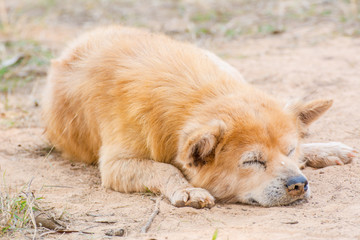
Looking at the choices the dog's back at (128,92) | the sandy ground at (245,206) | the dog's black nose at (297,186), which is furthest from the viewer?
the dog's back at (128,92)

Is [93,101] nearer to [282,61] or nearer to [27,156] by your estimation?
[27,156]

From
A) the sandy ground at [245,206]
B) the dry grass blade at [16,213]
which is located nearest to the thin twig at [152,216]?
the sandy ground at [245,206]

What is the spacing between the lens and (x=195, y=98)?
14.2 ft

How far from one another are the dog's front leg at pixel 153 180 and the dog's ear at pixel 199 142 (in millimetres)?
237

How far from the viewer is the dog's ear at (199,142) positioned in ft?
12.6

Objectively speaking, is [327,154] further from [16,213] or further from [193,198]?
[16,213]

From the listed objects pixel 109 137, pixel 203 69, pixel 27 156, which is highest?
pixel 203 69

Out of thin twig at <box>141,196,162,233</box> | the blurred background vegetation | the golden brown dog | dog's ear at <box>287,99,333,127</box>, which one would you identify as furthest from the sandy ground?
the blurred background vegetation

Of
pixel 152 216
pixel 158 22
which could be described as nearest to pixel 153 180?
pixel 152 216

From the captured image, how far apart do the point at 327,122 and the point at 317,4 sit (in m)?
5.65

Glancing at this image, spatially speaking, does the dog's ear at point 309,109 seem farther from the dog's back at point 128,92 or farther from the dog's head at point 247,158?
the dog's back at point 128,92

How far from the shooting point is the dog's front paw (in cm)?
399

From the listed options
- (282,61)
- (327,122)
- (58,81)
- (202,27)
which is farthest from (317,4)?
(58,81)

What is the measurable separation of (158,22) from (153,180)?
271 inches
